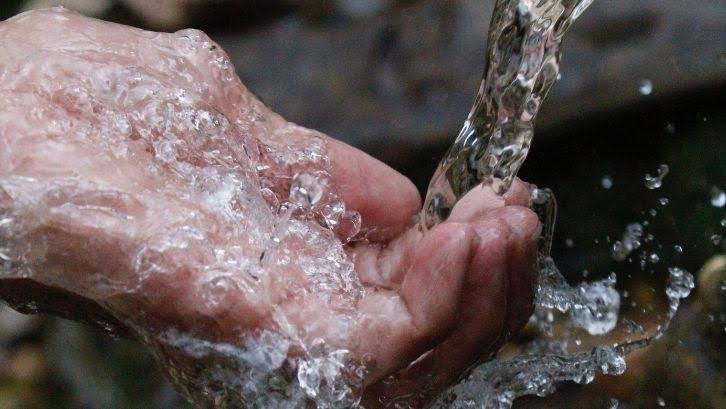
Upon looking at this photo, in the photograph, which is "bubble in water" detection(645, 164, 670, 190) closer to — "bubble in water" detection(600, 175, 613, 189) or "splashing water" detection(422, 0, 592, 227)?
"bubble in water" detection(600, 175, 613, 189)

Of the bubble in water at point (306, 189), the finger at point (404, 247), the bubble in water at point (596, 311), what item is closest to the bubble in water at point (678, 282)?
the bubble in water at point (596, 311)

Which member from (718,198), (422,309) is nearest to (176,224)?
(422,309)

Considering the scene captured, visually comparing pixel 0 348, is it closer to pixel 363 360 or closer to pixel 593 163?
pixel 593 163

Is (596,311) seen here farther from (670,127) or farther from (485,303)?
(485,303)

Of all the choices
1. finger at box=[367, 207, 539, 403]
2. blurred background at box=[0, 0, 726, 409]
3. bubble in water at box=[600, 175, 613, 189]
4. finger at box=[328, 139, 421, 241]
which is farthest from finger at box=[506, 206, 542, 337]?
bubble in water at box=[600, 175, 613, 189]

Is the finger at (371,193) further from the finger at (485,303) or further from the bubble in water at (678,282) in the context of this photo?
the bubble in water at (678,282)
